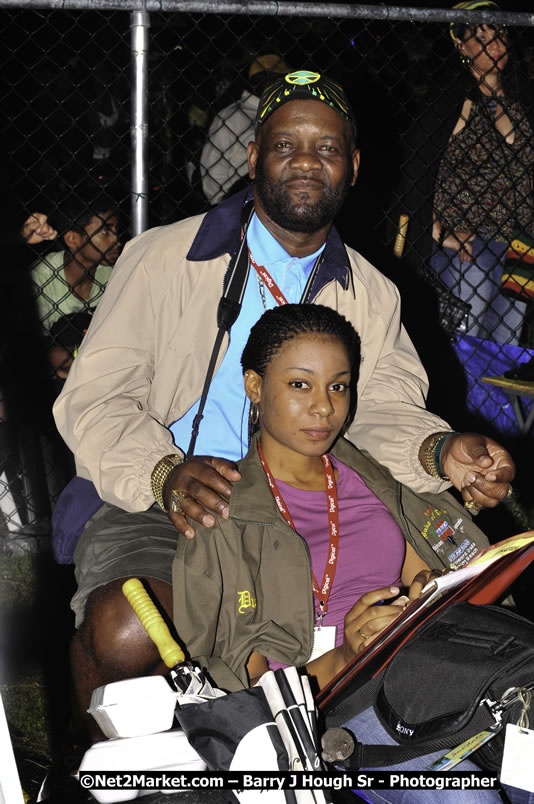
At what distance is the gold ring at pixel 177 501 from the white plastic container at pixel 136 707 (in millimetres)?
763

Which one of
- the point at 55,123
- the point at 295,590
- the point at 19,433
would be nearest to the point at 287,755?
the point at 295,590

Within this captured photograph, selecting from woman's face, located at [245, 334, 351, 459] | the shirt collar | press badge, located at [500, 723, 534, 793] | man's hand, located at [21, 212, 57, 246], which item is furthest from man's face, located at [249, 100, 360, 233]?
man's hand, located at [21, 212, 57, 246]

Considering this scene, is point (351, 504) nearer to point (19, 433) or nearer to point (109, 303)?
point (109, 303)

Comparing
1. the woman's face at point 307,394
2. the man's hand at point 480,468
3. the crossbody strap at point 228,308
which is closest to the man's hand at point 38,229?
the crossbody strap at point 228,308

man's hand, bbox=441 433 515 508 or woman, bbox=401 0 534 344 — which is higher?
woman, bbox=401 0 534 344

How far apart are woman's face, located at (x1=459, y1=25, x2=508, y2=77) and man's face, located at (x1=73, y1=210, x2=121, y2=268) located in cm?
219

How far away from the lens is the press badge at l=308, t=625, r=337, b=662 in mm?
2426

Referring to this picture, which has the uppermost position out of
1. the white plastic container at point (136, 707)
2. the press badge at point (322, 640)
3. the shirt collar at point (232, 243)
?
the shirt collar at point (232, 243)

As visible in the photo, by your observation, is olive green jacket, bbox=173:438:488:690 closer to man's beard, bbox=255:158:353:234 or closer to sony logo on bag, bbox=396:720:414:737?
sony logo on bag, bbox=396:720:414:737

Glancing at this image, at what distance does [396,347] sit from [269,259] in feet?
1.87

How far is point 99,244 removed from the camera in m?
5.09

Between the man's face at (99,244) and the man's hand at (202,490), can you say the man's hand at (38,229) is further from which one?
the man's hand at (202,490)

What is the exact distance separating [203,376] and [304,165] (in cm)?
78

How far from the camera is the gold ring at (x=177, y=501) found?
2.33 meters
